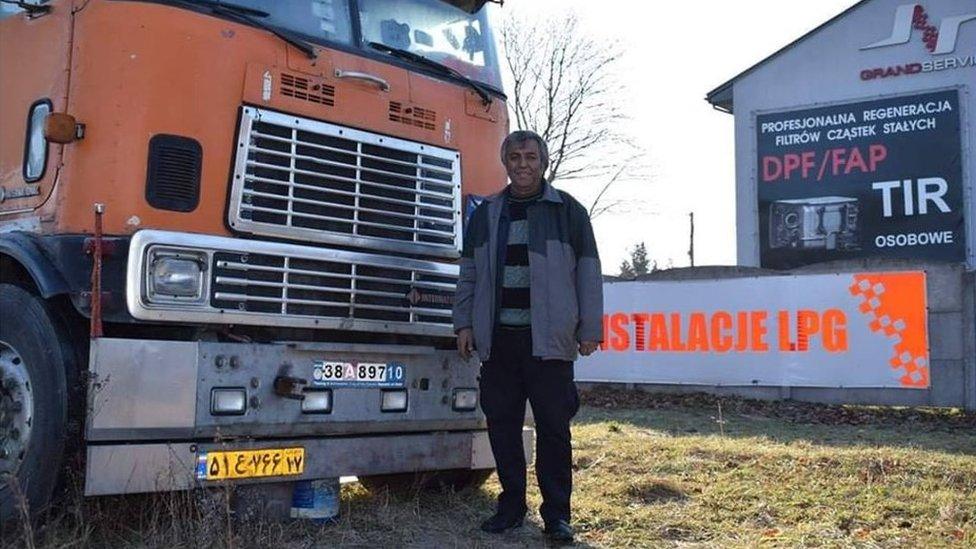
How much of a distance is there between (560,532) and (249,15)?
3121mm

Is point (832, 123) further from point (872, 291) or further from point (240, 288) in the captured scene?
point (240, 288)

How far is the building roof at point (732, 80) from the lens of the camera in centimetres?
2056

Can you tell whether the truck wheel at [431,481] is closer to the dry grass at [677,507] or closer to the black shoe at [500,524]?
the dry grass at [677,507]

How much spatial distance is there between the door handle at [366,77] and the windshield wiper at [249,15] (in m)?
0.18

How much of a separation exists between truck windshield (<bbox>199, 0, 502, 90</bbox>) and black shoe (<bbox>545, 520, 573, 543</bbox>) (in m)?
2.81

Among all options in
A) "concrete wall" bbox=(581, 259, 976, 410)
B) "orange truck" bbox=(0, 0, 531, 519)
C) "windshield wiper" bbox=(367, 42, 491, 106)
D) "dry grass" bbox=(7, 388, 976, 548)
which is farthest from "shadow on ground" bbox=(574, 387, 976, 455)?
"orange truck" bbox=(0, 0, 531, 519)

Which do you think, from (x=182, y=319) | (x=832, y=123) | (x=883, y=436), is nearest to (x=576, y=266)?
(x=182, y=319)

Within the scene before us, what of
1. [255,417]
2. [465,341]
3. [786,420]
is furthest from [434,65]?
[786,420]

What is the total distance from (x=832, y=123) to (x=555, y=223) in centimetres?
1615

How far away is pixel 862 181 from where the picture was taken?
19547 millimetres

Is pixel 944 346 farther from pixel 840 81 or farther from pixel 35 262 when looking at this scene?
pixel 35 262

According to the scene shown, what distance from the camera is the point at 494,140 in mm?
6375

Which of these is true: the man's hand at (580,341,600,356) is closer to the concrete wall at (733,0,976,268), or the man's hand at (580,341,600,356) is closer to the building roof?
the concrete wall at (733,0,976,268)

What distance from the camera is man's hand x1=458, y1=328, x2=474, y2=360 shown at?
5480 mm
